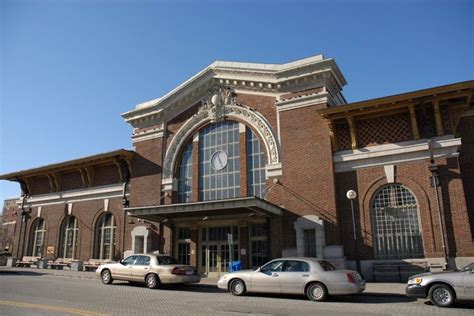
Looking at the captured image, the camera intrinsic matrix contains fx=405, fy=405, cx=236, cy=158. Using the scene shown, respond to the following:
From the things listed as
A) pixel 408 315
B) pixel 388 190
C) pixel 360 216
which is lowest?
pixel 408 315

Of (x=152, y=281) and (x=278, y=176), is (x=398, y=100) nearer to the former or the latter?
(x=278, y=176)

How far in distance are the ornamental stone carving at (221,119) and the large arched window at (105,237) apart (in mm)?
5631

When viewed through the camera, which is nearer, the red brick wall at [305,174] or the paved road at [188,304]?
the paved road at [188,304]

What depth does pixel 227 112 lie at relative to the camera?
80.7 feet

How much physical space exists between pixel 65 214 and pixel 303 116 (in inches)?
759

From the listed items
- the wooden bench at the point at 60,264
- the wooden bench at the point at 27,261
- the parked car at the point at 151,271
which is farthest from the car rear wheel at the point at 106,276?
the wooden bench at the point at 27,261

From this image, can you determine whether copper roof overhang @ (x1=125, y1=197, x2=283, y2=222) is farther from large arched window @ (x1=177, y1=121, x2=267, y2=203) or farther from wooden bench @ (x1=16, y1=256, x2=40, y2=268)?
wooden bench @ (x1=16, y1=256, x2=40, y2=268)

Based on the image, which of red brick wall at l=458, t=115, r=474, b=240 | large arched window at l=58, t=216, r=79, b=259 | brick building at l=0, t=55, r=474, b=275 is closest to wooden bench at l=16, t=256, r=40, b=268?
brick building at l=0, t=55, r=474, b=275

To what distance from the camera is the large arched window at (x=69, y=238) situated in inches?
1142

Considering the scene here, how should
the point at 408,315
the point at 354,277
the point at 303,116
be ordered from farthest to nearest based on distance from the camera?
the point at 303,116 < the point at 354,277 < the point at 408,315

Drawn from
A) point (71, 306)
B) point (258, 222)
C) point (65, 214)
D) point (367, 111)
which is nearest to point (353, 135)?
point (367, 111)

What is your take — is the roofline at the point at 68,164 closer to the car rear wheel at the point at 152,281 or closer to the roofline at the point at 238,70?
the roofline at the point at 238,70

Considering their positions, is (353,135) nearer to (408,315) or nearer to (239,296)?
(239,296)

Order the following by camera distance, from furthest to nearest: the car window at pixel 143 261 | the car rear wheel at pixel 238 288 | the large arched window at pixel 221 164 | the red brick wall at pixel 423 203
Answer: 1. the large arched window at pixel 221 164
2. the red brick wall at pixel 423 203
3. the car window at pixel 143 261
4. the car rear wheel at pixel 238 288
